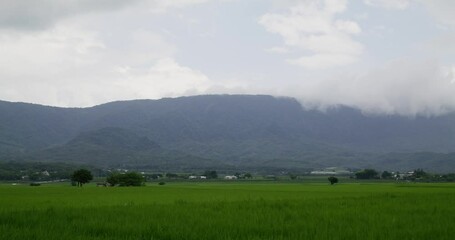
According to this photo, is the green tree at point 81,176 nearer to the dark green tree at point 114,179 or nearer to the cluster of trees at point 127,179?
the dark green tree at point 114,179

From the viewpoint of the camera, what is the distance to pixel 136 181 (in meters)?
91.6

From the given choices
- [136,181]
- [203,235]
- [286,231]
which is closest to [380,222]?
[286,231]

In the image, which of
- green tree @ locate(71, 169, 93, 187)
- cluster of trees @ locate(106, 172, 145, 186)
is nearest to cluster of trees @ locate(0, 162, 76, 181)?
green tree @ locate(71, 169, 93, 187)

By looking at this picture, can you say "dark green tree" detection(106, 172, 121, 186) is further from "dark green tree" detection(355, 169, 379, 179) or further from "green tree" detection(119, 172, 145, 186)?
"dark green tree" detection(355, 169, 379, 179)

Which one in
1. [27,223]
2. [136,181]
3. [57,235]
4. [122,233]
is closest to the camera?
[57,235]

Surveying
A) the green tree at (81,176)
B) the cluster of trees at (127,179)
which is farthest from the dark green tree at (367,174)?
the green tree at (81,176)

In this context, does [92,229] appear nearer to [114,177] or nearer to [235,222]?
[235,222]

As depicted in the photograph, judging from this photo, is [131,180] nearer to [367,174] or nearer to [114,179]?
[114,179]

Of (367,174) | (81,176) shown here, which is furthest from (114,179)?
(367,174)

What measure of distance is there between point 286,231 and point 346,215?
5323mm

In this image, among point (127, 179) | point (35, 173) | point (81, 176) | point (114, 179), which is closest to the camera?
point (127, 179)

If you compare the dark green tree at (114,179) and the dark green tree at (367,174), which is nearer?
the dark green tree at (114,179)

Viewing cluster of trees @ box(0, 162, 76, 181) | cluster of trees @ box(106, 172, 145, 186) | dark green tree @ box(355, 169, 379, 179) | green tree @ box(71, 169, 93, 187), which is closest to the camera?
cluster of trees @ box(106, 172, 145, 186)

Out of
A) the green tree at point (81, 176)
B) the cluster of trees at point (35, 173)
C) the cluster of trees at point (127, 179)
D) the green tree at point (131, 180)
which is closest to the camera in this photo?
the green tree at point (131, 180)
